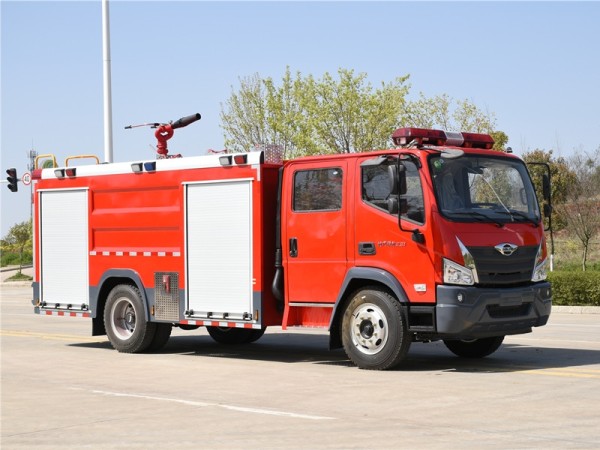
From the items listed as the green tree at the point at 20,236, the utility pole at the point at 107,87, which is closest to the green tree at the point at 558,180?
the utility pole at the point at 107,87

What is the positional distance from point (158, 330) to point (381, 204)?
4664mm

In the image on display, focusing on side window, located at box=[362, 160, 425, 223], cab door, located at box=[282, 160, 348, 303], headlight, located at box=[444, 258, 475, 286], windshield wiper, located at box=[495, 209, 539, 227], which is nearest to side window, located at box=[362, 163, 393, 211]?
side window, located at box=[362, 160, 425, 223]

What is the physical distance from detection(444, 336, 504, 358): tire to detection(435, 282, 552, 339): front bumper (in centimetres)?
101

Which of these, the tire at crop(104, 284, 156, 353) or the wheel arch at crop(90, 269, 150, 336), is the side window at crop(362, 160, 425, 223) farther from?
the wheel arch at crop(90, 269, 150, 336)

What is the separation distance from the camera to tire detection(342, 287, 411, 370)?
A: 40.5 feet

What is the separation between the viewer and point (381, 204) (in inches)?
496

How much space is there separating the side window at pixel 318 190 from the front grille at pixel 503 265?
6.21 feet

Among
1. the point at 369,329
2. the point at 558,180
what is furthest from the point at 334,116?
the point at 369,329

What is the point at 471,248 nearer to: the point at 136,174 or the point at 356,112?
the point at 136,174

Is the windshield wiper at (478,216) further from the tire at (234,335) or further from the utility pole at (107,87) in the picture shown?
the utility pole at (107,87)

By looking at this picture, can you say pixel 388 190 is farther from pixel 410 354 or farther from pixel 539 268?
pixel 410 354

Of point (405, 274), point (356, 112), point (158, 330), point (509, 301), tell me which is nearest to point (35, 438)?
point (405, 274)

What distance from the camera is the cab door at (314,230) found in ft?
42.8

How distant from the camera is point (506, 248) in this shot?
12500 millimetres
